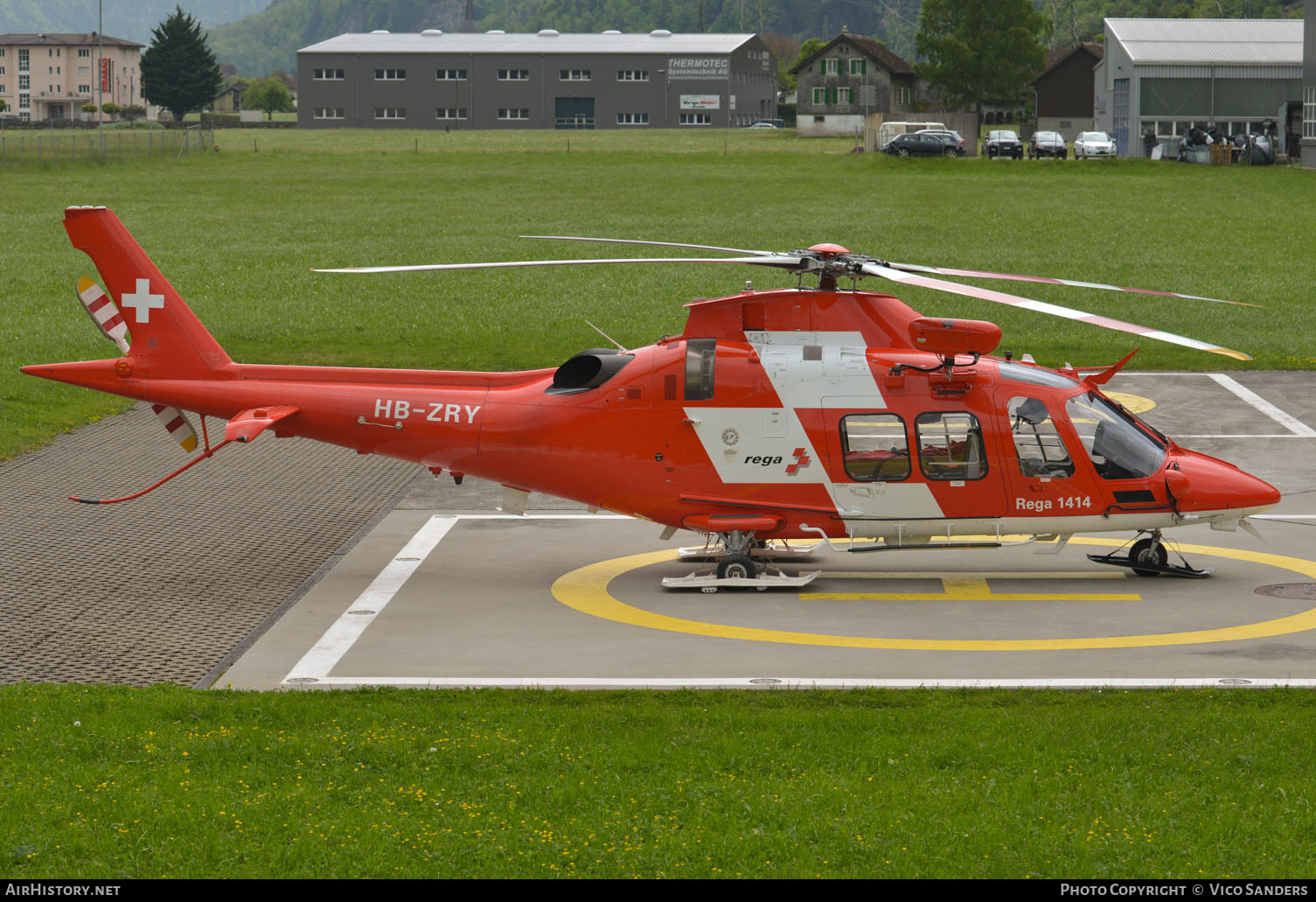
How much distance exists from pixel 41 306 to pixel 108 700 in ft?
97.8

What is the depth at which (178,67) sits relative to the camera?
162 metres

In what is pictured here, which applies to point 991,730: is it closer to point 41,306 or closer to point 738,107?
point 41,306

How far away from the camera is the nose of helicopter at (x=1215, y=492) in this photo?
54.4 ft

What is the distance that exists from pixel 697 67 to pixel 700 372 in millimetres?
148713

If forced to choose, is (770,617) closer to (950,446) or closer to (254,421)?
(950,446)

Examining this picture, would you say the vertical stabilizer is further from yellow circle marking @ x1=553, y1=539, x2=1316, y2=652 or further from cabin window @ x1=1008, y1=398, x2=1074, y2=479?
cabin window @ x1=1008, y1=398, x2=1074, y2=479

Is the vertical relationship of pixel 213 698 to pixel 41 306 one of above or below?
below

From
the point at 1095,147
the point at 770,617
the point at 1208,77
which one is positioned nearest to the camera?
the point at 770,617

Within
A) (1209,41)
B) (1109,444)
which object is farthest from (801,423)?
Result: (1209,41)

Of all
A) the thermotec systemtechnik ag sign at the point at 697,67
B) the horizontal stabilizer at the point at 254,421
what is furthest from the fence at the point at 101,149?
the horizontal stabilizer at the point at 254,421

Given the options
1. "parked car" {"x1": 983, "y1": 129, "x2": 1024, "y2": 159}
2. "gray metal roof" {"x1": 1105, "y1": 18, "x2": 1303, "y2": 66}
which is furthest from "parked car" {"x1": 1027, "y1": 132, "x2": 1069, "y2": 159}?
"gray metal roof" {"x1": 1105, "y1": 18, "x2": 1303, "y2": 66}

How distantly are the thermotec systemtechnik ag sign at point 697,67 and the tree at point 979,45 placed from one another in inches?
1463

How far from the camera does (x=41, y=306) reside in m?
39.6
